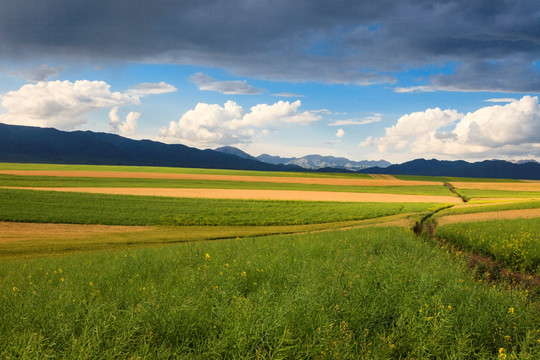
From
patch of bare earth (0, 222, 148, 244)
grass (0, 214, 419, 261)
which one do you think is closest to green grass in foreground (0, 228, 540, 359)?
grass (0, 214, 419, 261)

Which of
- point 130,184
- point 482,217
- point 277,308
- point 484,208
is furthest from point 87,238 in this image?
point 130,184

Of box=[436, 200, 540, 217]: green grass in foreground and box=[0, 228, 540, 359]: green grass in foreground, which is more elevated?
box=[0, 228, 540, 359]: green grass in foreground

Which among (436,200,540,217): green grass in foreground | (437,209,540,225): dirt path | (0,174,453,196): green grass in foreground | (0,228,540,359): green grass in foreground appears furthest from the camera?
(0,174,453,196): green grass in foreground

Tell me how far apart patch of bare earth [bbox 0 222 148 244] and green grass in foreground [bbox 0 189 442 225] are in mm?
1837

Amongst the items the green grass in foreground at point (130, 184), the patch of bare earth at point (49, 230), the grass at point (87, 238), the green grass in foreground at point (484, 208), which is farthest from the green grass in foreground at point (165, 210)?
the green grass in foreground at point (130, 184)

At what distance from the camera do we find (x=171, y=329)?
20.7ft

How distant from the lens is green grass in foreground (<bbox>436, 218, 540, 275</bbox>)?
18.0m

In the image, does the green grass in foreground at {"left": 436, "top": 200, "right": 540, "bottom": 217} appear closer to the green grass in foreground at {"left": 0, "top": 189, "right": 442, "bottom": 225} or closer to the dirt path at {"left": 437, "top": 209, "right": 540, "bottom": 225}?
the dirt path at {"left": 437, "top": 209, "right": 540, "bottom": 225}

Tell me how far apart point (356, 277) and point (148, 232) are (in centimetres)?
2644

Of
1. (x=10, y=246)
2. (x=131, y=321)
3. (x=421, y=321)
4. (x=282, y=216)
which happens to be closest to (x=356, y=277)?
(x=421, y=321)

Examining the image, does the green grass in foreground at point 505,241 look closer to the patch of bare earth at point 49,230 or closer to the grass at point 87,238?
the grass at point 87,238

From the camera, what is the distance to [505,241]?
797 inches

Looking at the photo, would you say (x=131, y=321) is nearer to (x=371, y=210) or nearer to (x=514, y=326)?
(x=514, y=326)

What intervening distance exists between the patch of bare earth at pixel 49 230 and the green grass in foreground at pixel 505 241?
2660 cm
